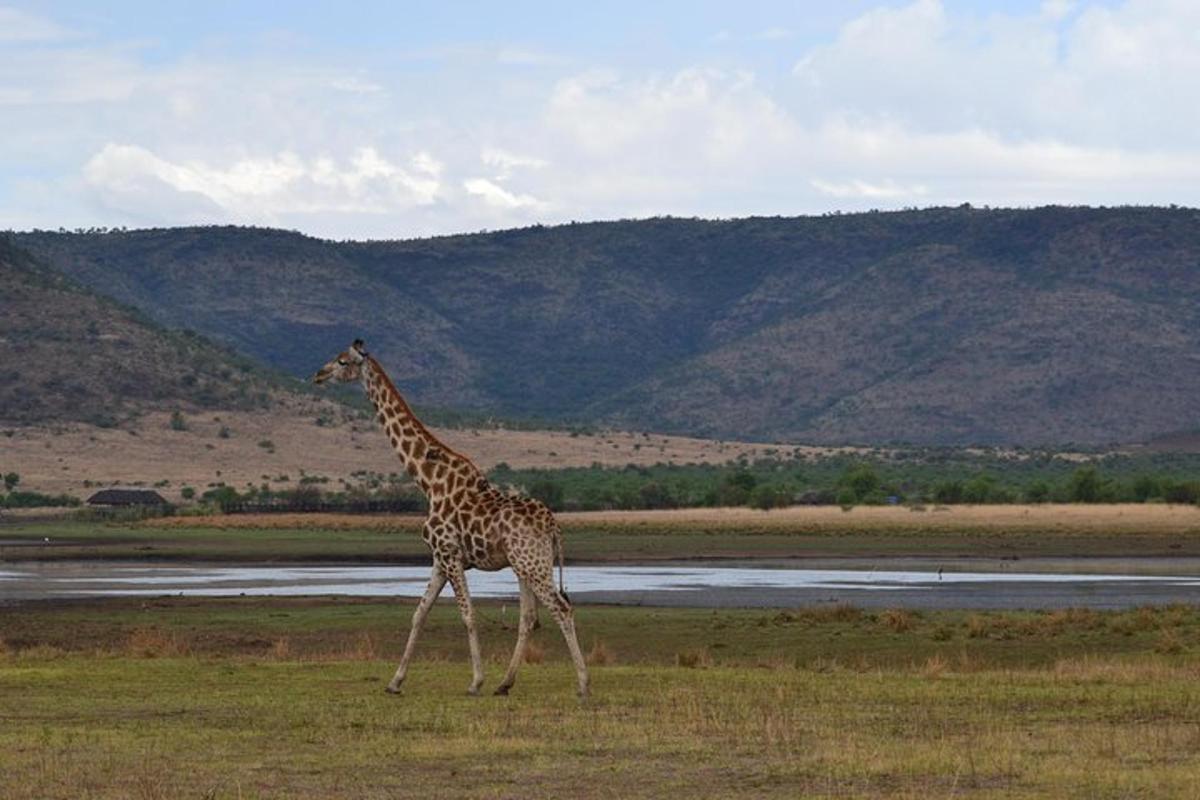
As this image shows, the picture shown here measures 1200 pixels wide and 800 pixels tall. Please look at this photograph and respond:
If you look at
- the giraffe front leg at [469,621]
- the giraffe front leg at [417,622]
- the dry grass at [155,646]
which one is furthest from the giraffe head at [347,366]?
the dry grass at [155,646]

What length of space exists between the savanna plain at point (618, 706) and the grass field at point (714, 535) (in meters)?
29.3

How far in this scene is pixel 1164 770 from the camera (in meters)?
18.1

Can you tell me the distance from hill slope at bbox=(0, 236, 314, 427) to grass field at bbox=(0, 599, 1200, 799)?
106838mm

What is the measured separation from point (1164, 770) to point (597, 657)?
13918 millimetres

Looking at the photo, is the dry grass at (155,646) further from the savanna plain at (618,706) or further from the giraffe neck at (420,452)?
the giraffe neck at (420,452)

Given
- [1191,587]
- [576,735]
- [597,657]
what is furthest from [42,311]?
[576,735]

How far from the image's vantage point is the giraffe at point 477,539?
2491 centimetres

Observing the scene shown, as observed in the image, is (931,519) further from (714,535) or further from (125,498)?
(125,498)

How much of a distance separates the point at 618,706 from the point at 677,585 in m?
32.8

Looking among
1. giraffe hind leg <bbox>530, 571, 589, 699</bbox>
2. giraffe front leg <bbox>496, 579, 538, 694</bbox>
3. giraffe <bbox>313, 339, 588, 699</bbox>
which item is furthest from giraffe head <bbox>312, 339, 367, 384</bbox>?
giraffe hind leg <bbox>530, 571, 589, 699</bbox>

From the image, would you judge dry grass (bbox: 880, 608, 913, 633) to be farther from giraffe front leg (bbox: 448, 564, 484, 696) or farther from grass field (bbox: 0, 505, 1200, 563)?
grass field (bbox: 0, 505, 1200, 563)

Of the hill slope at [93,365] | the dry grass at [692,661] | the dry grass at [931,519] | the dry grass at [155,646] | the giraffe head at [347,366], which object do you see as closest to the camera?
the giraffe head at [347,366]

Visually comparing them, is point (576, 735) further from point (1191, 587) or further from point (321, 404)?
point (321, 404)

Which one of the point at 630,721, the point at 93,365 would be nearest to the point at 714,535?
the point at 630,721
